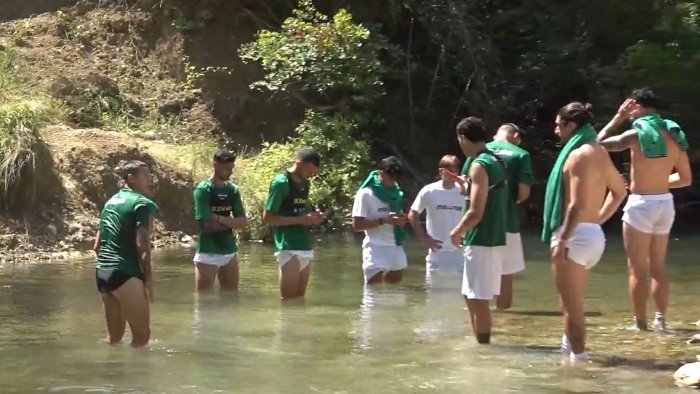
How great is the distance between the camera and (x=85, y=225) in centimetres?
1734

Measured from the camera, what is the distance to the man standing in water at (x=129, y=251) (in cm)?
870

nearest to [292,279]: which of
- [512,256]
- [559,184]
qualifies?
[512,256]

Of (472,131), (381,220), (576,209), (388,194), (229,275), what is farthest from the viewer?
(388,194)

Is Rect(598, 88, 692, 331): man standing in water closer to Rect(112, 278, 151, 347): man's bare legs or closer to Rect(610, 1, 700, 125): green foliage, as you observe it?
Rect(112, 278, 151, 347): man's bare legs

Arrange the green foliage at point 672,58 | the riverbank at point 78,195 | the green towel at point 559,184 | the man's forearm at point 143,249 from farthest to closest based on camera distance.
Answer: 1. the green foliage at point 672,58
2. the riverbank at point 78,195
3. the man's forearm at point 143,249
4. the green towel at point 559,184

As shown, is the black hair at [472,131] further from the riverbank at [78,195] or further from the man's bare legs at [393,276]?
the riverbank at [78,195]

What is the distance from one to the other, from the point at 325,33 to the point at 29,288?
10317 mm

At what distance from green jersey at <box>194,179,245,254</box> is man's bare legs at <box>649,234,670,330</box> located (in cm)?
441

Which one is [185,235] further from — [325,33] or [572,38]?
[572,38]

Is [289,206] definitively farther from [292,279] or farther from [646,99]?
[646,99]

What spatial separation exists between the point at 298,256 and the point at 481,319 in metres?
2.77

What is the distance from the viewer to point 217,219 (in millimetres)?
11680

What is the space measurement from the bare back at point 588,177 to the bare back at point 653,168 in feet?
3.85

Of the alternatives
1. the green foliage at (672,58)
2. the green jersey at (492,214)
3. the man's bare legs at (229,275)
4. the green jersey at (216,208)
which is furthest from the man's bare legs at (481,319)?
the green foliage at (672,58)
